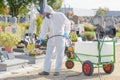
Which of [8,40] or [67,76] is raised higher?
[8,40]

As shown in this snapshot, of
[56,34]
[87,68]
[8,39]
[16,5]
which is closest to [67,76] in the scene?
[87,68]

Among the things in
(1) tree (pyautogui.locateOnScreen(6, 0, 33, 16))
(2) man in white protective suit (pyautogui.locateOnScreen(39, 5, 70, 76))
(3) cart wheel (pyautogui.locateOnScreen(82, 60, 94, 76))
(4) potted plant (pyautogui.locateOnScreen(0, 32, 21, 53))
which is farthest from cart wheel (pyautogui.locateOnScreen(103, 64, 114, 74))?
(1) tree (pyautogui.locateOnScreen(6, 0, 33, 16))

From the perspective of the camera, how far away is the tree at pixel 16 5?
1912 inches

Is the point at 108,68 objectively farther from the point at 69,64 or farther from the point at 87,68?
the point at 69,64

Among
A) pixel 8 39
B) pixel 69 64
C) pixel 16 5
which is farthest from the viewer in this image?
pixel 16 5

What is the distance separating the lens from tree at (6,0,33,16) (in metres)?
48.6

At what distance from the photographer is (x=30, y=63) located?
1162cm

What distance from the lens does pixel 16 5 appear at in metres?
49.1

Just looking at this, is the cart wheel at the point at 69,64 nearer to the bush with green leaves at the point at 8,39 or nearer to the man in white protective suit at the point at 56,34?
the man in white protective suit at the point at 56,34

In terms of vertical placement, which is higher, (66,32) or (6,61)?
(66,32)

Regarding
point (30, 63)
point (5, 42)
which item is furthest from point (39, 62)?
point (5, 42)

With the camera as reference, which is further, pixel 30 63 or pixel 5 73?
pixel 30 63

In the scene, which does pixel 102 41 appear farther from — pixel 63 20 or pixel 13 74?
pixel 13 74

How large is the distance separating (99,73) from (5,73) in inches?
97.0
